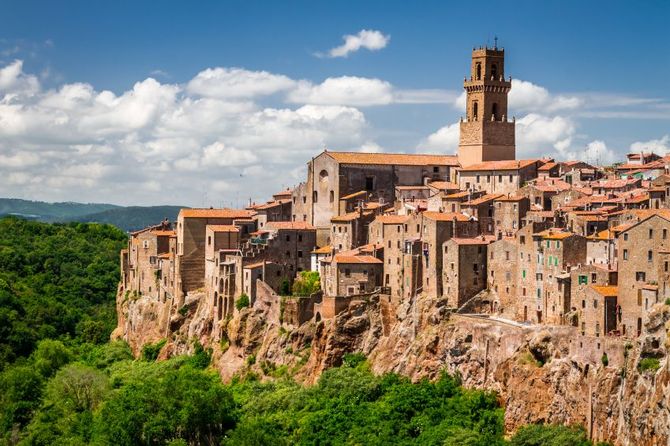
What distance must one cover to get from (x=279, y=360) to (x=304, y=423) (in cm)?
1211

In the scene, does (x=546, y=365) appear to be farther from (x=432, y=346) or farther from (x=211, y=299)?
(x=211, y=299)

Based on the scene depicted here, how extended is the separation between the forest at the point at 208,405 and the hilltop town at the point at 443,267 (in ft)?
6.22

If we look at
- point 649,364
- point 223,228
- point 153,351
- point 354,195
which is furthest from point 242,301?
point 649,364

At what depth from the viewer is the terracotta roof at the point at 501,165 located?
93.7 m

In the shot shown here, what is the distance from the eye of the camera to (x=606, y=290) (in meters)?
Answer: 66.1

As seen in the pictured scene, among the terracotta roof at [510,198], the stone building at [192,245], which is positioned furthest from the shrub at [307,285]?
the terracotta roof at [510,198]

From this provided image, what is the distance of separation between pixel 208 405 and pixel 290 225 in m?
19.6

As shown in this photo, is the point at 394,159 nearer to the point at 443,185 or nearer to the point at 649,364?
the point at 443,185

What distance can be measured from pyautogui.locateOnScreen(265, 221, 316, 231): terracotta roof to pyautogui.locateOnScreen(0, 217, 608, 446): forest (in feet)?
37.6

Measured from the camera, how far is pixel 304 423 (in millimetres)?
75375

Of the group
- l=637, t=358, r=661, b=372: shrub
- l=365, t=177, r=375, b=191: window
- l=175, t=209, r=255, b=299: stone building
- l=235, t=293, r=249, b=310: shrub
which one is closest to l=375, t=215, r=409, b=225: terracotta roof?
l=365, t=177, r=375, b=191: window

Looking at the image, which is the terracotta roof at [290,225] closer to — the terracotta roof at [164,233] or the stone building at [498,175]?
the terracotta roof at [164,233]

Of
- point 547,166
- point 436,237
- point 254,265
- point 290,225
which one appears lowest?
point 254,265

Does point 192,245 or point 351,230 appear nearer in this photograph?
point 351,230
